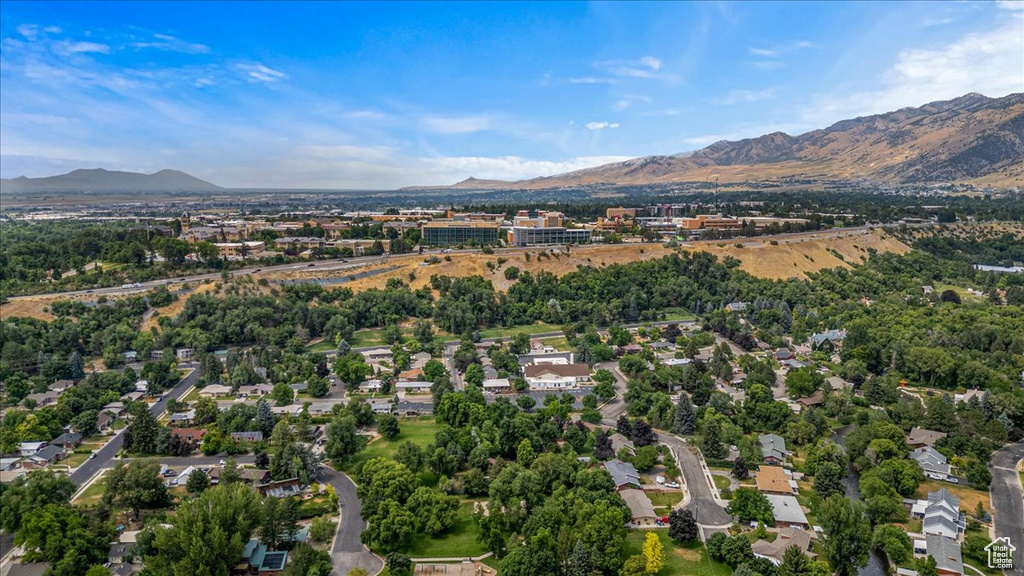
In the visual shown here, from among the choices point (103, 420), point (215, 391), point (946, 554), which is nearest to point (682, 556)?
point (946, 554)

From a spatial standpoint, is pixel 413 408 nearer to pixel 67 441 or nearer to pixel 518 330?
pixel 67 441

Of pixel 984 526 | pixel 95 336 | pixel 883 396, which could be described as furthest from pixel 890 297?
pixel 95 336

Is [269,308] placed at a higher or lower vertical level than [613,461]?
higher

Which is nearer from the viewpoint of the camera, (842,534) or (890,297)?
(842,534)

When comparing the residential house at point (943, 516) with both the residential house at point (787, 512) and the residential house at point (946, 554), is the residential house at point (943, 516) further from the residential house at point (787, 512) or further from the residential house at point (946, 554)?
the residential house at point (787, 512)

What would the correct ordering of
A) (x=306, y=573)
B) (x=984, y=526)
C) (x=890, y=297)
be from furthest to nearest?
(x=890, y=297)
(x=984, y=526)
(x=306, y=573)

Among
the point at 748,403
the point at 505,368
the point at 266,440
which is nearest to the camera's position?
the point at 266,440

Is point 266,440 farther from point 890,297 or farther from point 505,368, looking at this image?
point 890,297

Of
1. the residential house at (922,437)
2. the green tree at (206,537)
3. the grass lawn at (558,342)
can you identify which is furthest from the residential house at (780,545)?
the grass lawn at (558,342)
